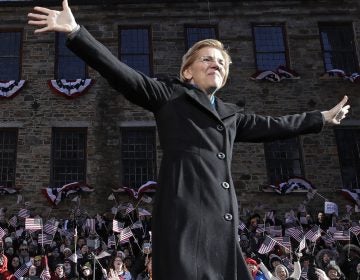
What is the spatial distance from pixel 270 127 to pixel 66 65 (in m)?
16.6

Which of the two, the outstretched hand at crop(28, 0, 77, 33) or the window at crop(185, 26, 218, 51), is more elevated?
the window at crop(185, 26, 218, 51)

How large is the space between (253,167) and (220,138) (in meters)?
14.8

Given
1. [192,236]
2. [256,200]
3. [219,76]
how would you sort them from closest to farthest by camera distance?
1. [192,236]
2. [219,76]
3. [256,200]

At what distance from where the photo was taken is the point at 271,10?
19453mm

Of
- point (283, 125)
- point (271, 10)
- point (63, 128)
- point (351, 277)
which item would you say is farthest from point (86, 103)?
point (283, 125)

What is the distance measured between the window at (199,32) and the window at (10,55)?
6.40 meters

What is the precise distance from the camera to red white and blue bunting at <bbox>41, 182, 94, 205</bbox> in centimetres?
1622

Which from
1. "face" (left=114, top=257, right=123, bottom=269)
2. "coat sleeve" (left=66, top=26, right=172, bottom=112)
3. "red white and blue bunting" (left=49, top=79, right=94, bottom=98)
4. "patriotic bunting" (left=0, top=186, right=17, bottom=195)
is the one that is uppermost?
"red white and blue bunting" (left=49, top=79, right=94, bottom=98)

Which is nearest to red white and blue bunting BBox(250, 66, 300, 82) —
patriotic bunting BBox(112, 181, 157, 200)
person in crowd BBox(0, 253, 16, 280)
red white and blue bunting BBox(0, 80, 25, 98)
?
patriotic bunting BBox(112, 181, 157, 200)

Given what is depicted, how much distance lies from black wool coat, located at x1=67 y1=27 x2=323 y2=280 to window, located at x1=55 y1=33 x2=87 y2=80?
16313mm

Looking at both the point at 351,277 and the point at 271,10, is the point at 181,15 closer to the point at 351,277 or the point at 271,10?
the point at 271,10

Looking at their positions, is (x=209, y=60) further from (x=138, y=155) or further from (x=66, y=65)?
(x=66, y=65)

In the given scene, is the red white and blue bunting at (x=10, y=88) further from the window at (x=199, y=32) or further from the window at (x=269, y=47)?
the window at (x=269, y=47)

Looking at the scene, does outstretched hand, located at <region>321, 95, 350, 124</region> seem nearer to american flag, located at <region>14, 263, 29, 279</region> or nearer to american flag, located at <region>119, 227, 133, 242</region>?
american flag, located at <region>14, 263, 29, 279</region>
